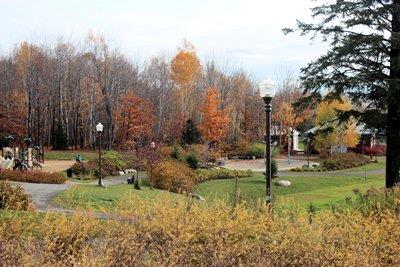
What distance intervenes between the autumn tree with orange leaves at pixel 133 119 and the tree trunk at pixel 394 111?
85.9ft

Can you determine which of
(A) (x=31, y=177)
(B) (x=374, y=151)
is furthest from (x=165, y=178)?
(B) (x=374, y=151)

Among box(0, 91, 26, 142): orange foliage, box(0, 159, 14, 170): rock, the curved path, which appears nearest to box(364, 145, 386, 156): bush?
box(0, 91, 26, 142): orange foliage

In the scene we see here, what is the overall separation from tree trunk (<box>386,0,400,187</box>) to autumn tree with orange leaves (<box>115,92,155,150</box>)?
26.2 metres

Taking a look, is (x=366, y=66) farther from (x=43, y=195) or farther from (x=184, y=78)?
(x=184, y=78)

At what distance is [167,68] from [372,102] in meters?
38.8

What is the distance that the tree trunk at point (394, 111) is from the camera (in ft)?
48.6

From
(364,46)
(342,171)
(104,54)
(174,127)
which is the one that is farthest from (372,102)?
(104,54)

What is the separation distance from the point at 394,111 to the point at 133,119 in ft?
92.0

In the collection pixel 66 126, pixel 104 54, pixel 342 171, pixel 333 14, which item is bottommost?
pixel 342 171

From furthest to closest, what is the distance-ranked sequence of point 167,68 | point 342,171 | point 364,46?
1. point 167,68
2. point 342,171
3. point 364,46

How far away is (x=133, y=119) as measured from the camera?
41.5 metres

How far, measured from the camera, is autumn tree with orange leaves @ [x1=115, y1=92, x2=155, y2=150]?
40.8 metres

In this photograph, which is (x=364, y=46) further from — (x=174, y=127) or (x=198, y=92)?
(x=198, y=92)

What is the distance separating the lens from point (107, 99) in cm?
4497
